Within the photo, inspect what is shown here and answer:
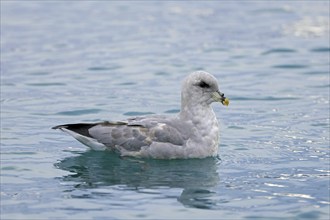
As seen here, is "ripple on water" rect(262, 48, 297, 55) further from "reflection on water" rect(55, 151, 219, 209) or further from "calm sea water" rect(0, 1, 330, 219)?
"reflection on water" rect(55, 151, 219, 209)

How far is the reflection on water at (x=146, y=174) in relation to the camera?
12930 millimetres

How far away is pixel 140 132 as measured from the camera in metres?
14.3

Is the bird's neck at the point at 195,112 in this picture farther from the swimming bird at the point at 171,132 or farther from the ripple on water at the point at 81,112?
the ripple on water at the point at 81,112

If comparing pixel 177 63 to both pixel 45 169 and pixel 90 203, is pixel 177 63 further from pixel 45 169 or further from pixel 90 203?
pixel 90 203

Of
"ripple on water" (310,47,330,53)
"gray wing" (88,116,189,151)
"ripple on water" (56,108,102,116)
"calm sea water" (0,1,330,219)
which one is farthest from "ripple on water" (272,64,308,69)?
"gray wing" (88,116,189,151)

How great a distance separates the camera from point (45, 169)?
45.7 feet

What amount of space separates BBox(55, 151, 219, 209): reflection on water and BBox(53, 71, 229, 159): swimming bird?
14 centimetres

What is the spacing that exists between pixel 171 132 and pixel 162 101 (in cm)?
Answer: 423

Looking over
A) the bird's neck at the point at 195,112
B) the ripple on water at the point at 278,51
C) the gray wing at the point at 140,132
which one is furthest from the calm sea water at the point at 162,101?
the bird's neck at the point at 195,112

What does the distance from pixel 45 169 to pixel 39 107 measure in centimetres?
408

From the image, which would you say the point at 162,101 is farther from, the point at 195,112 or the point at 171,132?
the point at 171,132

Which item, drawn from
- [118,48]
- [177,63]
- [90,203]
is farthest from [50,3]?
[90,203]

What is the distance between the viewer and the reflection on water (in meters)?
12.9

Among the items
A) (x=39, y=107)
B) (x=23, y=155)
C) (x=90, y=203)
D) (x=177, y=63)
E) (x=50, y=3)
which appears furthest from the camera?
(x=50, y=3)
